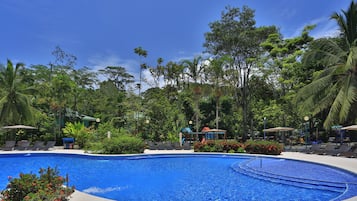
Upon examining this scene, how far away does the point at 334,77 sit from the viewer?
1800 centimetres

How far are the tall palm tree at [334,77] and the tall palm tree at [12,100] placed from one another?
20.7 metres

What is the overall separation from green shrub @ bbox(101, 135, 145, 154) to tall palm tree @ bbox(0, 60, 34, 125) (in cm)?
933

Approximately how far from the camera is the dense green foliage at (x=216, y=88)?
742 inches

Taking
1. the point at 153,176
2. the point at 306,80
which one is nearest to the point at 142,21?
the point at 306,80

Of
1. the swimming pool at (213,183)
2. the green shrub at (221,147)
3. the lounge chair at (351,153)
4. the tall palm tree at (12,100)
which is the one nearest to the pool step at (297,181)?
the swimming pool at (213,183)

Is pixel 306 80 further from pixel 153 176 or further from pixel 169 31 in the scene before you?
pixel 153 176

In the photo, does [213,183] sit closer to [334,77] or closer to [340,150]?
[340,150]

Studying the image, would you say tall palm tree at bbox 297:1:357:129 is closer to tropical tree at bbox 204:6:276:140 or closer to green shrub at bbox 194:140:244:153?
green shrub at bbox 194:140:244:153

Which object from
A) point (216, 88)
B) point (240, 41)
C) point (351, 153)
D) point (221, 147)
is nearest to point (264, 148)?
point (221, 147)

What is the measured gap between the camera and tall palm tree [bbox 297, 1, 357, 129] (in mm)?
16500

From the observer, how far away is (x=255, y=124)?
33531 millimetres

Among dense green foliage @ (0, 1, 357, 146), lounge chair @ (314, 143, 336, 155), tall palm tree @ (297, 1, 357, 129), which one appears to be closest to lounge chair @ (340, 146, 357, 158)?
lounge chair @ (314, 143, 336, 155)

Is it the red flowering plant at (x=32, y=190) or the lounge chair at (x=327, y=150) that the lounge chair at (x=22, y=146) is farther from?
the lounge chair at (x=327, y=150)

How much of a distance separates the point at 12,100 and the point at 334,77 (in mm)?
23879
